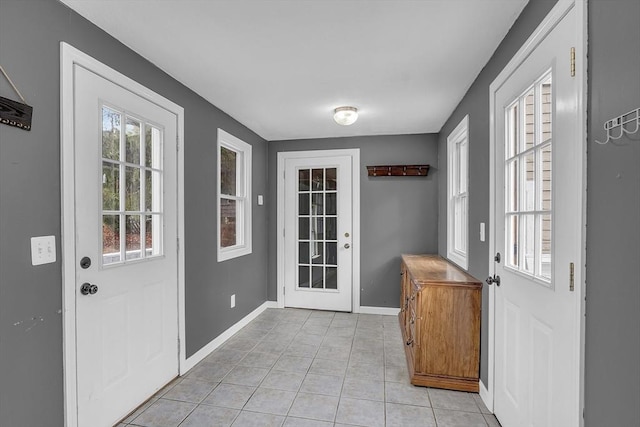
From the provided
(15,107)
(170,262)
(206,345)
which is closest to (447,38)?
(15,107)

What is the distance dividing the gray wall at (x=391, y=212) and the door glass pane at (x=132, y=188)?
2.72 m

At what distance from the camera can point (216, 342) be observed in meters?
3.15

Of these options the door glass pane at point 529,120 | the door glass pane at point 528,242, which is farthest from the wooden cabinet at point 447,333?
the door glass pane at point 529,120

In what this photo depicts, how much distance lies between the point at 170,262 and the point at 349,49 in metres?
2.01

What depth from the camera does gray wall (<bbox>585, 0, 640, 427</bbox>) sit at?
3.03 feet

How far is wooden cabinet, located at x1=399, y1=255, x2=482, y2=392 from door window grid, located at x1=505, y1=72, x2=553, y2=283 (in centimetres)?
61

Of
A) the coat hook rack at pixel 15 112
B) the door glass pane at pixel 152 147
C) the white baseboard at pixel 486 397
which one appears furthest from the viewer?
the door glass pane at pixel 152 147

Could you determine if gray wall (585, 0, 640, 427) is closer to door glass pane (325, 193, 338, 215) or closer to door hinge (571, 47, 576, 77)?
door hinge (571, 47, 576, 77)

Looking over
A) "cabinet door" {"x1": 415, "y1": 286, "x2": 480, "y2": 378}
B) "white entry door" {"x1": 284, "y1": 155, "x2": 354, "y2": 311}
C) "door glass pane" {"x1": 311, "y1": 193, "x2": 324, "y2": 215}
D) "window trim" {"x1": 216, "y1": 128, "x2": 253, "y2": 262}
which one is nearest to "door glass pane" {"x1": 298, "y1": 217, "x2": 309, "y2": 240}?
"white entry door" {"x1": 284, "y1": 155, "x2": 354, "y2": 311}

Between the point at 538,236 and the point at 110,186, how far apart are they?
7.89ft

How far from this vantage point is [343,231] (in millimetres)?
4375

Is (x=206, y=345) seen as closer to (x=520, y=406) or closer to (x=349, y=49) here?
(x=520, y=406)

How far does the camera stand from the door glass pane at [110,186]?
6.28 feet

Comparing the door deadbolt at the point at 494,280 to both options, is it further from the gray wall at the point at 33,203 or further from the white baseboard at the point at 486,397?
the gray wall at the point at 33,203
